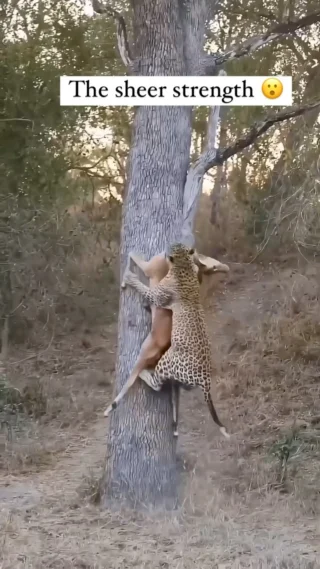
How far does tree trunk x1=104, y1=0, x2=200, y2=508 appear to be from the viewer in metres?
3.08

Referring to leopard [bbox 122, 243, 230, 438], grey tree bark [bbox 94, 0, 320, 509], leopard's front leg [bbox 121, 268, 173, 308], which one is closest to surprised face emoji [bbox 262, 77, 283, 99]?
grey tree bark [bbox 94, 0, 320, 509]

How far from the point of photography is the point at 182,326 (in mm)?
2953

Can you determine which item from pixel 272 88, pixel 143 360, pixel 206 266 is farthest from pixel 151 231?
pixel 272 88

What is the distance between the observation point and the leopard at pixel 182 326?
2.94m

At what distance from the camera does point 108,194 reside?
5.09 m

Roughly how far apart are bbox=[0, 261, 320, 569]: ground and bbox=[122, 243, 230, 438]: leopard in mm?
443


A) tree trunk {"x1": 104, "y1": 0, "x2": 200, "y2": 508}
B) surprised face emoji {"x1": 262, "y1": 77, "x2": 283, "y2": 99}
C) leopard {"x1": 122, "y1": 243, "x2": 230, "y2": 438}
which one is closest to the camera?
surprised face emoji {"x1": 262, "y1": 77, "x2": 283, "y2": 99}

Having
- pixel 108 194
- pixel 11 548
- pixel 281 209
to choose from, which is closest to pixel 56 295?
pixel 108 194

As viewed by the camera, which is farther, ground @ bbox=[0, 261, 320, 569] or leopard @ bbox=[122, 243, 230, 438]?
leopard @ bbox=[122, 243, 230, 438]

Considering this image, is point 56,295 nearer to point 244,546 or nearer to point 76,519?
point 76,519

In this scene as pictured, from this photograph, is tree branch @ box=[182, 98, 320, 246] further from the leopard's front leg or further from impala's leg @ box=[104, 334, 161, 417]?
impala's leg @ box=[104, 334, 161, 417]

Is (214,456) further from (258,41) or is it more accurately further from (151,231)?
(258,41)

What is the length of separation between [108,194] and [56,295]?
77 centimetres

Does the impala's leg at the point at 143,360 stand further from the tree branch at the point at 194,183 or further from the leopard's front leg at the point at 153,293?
the tree branch at the point at 194,183
